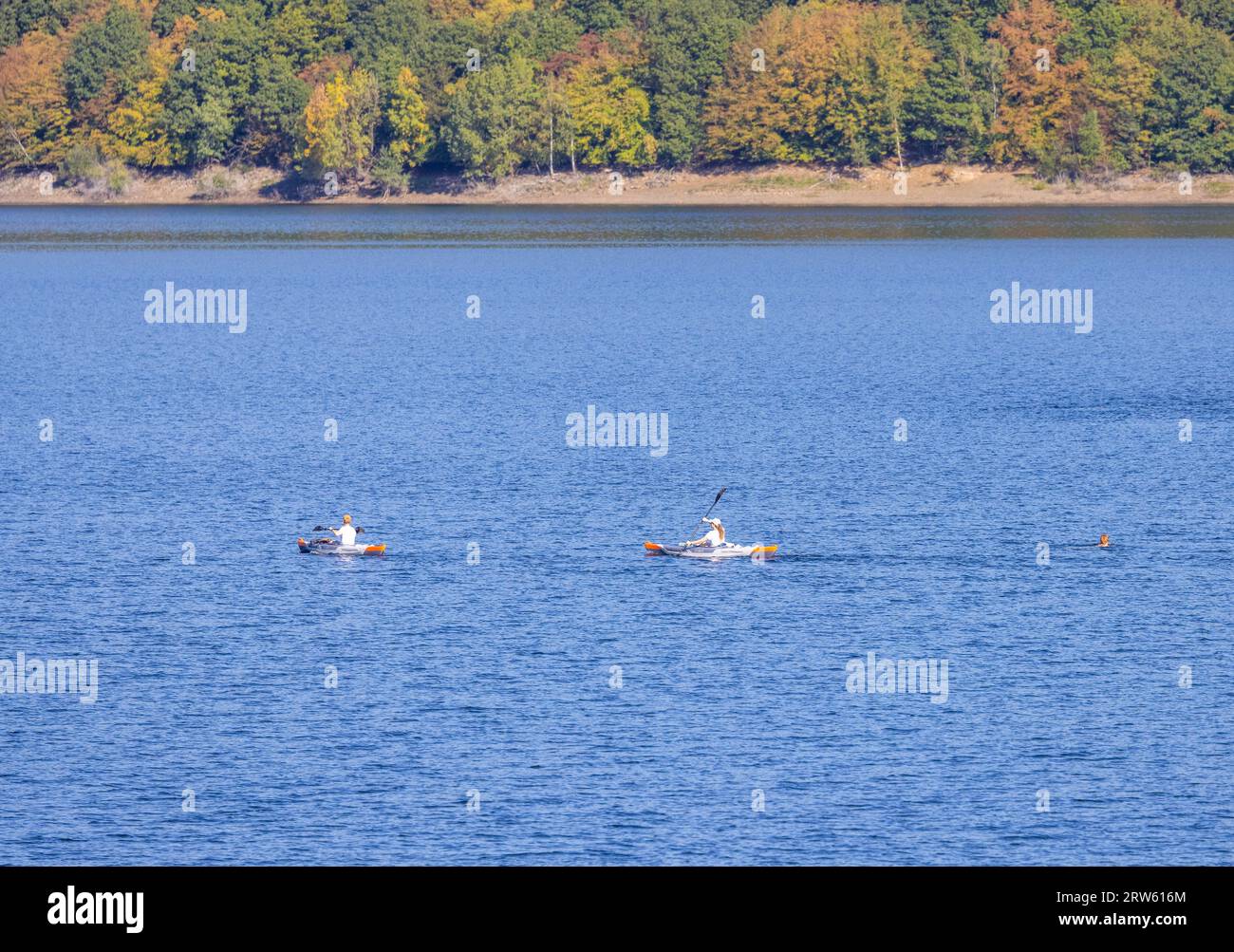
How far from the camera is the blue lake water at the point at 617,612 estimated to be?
39.7 metres

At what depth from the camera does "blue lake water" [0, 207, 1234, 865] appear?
1563 inches

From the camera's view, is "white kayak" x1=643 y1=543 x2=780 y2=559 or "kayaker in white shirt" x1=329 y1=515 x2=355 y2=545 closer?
"white kayak" x1=643 y1=543 x2=780 y2=559

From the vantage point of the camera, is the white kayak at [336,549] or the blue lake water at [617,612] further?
the white kayak at [336,549]

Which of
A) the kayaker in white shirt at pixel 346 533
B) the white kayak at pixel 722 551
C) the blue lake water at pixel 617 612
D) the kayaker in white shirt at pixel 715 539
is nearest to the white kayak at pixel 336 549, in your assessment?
the kayaker in white shirt at pixel 346 533

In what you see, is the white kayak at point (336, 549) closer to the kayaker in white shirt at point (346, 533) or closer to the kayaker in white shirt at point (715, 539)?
the kayaker in white shirt at point (346, 533)

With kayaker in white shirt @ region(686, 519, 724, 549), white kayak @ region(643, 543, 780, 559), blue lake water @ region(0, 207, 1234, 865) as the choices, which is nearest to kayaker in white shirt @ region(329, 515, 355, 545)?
blue lake water @ region(0, 207, 1234, 865)

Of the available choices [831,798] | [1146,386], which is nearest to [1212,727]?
[831,798]

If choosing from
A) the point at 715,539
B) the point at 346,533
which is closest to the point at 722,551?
the point at 715,539

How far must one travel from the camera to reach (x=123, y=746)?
4438cm

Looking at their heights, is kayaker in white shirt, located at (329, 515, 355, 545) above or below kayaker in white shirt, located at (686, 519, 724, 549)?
above

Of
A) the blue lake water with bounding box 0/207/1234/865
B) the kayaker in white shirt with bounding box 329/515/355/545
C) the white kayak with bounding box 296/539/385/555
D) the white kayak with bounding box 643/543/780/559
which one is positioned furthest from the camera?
the kayaker in white shirt with bounding box 329/515/355/545

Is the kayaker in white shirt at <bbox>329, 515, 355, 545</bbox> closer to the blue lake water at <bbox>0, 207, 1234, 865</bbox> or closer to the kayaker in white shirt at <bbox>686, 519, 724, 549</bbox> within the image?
the blue lake water at <bbox>0, 207, 1234, 865</bbox>

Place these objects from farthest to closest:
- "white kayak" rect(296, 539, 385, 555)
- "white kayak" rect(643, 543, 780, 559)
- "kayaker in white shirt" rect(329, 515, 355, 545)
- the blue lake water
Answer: "kayaker in white shirt" rect(329, 515, 355, 545) → "white kayak" rect(296, 539, 385, 555) → "white kayak" rect(643, 543, 780, 559) → the blue lake water

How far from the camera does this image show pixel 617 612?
5628cm
